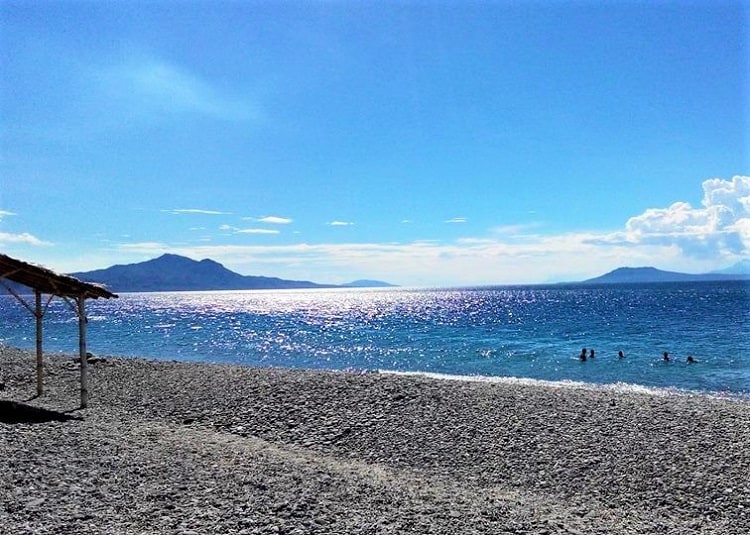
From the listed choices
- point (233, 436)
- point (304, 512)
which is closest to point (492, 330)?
point (233, 436)

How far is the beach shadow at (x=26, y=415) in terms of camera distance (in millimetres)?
11789

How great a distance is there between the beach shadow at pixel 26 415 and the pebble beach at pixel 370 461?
75 millimetres

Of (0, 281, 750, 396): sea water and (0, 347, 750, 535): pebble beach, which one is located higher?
(0, 347, 750, 535): pebble beach

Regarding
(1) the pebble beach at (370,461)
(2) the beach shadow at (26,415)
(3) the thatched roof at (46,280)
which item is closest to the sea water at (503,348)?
(1) the pebble beach at (370,461)

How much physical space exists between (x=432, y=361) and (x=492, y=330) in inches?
859

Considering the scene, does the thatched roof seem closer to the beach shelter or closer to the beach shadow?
the beach shelter

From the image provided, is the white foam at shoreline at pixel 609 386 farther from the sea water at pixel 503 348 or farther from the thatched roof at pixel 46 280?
the thatched roof at pixel 46 280

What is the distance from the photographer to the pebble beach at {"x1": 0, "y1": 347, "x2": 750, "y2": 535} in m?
7.37

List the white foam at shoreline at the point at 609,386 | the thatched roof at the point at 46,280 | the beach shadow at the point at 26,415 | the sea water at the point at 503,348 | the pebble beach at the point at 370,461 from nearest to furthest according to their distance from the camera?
the pebble beach at the point at 370,461, the beach shadow at the point at 26,415, the thatched roof at the point at 46,280, the white foam at shoreline at the point at 609,386, the sea water at the point at 503,348

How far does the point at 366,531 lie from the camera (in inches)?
276

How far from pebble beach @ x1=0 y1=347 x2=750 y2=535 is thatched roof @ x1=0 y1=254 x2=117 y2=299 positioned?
10.9 ft

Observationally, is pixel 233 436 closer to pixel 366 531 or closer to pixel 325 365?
pixel 366 531

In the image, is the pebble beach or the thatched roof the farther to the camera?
the thatched roof

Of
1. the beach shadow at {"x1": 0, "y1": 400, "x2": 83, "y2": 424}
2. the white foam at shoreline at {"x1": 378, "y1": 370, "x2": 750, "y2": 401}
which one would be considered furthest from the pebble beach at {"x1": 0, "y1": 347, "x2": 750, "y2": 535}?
the white foam at shoreline at {"x1": 378, "y1": 370, "x2": 750, "y2": 401}
